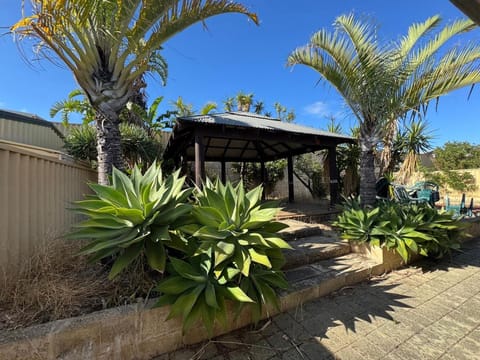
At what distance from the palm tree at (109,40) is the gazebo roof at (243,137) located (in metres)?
2.07

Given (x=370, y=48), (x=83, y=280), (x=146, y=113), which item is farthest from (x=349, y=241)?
(x=146, y=113)

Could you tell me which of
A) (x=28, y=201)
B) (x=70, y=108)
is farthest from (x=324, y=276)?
(x=70, y=108)

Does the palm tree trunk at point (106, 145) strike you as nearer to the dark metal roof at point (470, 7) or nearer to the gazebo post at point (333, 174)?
the dark metal roof at point (470, 7)

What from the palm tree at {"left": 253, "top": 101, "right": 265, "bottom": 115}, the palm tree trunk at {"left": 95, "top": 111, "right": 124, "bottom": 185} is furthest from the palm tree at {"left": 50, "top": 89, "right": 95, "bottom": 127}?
the palm tree at {"left": 253, "top": 101, "right": 265, "bottom": 115}

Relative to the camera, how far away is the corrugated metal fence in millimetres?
2156

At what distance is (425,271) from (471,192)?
14.3 meters

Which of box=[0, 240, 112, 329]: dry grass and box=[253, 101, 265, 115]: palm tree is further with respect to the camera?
box=[253, 101, 265, 115]: palm tree

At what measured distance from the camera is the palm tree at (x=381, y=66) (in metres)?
4.04

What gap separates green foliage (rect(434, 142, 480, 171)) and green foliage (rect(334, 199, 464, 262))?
71.5 feet

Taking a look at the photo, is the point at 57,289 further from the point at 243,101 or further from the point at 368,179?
the point at 243,101

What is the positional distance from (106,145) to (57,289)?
5.80 ft

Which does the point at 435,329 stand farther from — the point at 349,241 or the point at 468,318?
the point at 349,241

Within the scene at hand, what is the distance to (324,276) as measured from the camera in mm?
3047

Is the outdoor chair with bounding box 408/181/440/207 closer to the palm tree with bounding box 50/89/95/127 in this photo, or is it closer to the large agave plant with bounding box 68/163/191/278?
the large agave plant with bounding box 68/163/191/278
